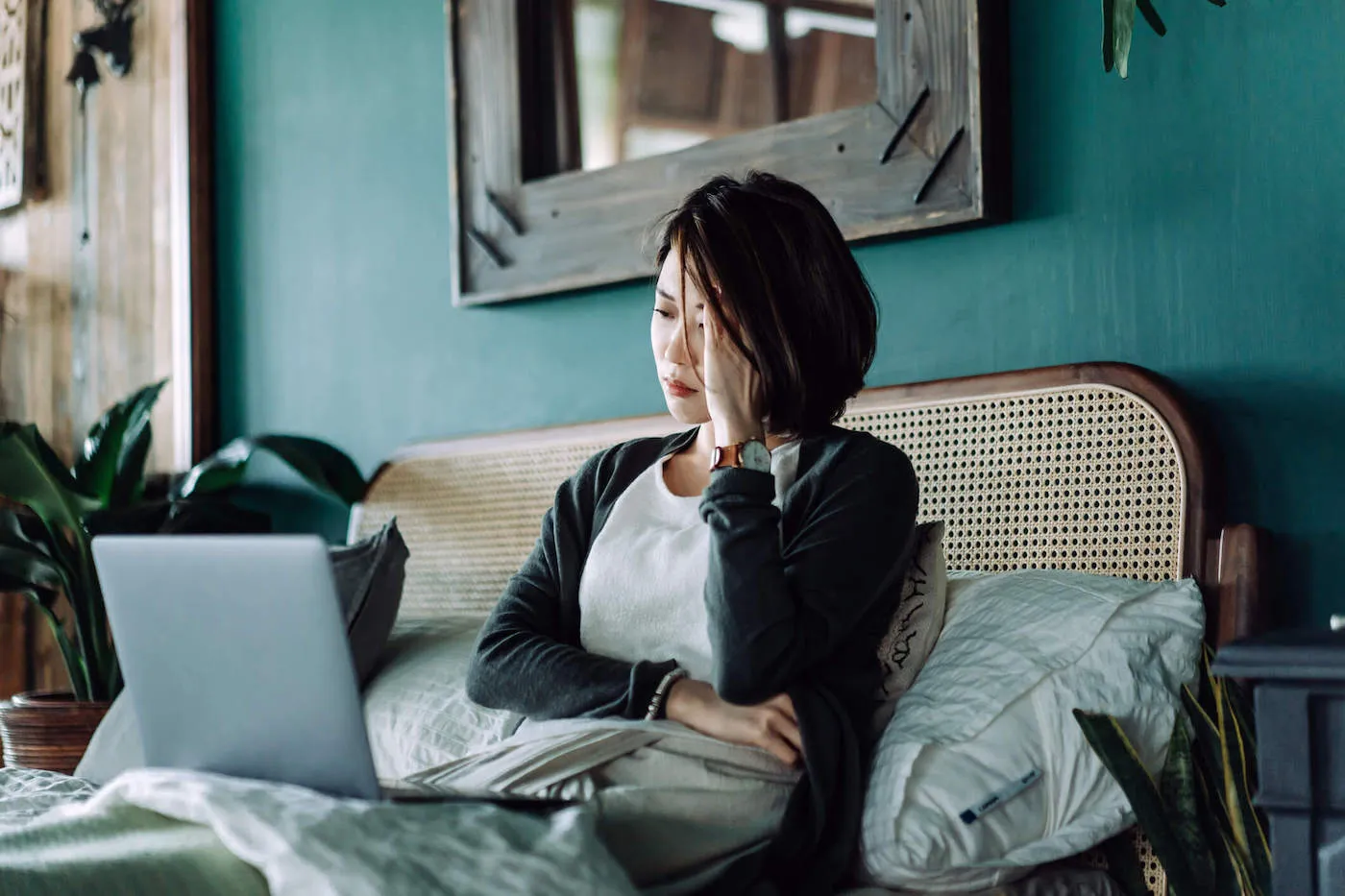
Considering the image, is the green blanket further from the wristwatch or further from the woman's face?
the woman's face

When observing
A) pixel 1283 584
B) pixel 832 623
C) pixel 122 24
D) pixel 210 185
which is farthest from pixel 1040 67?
pixel 122 24

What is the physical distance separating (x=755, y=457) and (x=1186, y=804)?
514mm

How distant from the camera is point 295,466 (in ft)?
8.23

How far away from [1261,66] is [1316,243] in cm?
23

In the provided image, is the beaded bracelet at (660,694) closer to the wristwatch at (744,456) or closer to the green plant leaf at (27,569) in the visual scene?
the wristwatch at (744,456)

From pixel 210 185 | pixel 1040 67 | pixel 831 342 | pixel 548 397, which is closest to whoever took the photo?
pixel 831 342

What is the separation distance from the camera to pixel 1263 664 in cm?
97

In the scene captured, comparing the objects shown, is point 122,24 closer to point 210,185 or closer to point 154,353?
point 210,185

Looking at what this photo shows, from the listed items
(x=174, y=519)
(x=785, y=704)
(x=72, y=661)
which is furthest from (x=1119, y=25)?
(x=72, y=661)

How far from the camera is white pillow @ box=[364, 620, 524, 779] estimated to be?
5.45 ft

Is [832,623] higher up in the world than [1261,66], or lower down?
lower down

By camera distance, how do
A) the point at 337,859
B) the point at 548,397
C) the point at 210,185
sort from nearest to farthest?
the point at 337,859, the point at 548,397, the point at 210,185

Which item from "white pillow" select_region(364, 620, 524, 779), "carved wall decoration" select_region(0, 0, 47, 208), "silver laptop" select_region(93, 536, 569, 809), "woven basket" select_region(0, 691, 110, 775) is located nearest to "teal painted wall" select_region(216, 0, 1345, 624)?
"white pillow" select_region(364, 620, 524, 779)

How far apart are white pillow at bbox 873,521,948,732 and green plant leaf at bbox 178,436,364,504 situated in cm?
140
